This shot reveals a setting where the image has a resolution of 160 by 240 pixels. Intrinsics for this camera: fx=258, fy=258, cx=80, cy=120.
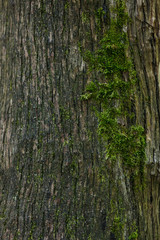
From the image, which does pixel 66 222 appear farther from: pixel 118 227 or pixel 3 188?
pixel 3 188

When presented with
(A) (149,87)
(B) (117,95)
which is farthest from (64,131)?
(A) (149,87)

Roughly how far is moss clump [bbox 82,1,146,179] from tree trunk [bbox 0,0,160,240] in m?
0.06

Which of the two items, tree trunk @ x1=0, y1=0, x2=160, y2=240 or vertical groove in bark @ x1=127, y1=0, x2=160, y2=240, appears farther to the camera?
vertical groove in bark @ x1=127, y1=0, x2=160, y2=240

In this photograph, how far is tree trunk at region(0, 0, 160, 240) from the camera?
1.82 meters

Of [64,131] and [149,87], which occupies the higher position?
[149,87]

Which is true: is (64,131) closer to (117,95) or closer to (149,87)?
(117,95)

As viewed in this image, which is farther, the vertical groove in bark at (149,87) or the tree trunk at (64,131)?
the vertical groove in bark at (149,87)

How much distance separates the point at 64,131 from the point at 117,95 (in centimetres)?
49

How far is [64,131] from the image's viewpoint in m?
1.88

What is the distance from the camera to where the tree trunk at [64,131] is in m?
1.82

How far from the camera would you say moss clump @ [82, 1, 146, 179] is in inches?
75.4

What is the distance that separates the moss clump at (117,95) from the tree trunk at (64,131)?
0.19 feet

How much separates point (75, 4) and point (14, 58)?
25.1 inches

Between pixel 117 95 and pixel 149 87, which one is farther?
pixel 149 87
